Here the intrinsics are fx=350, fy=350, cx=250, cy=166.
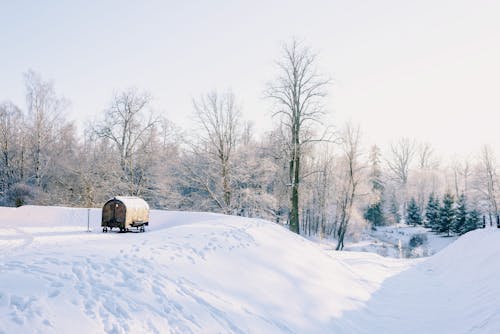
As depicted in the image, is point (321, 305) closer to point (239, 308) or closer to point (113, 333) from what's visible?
point (239, 308)

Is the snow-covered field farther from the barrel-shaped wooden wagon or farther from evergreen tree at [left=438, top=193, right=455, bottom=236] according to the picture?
evergreen tree at [left=438, top=193, right=455, bottom=236]

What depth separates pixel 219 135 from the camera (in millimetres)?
26266

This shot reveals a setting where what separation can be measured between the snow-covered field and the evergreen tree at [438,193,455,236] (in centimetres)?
3258

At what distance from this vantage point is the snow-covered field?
4.85 metres

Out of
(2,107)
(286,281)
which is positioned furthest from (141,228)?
(2,107)

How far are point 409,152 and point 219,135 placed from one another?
2279 inches

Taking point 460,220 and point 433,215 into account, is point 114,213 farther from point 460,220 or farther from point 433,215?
point 433,215

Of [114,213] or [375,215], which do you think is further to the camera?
[375,215]

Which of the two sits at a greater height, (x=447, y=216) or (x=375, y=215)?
(x=447, y=216)

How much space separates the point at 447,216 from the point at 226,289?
45430 millimetres

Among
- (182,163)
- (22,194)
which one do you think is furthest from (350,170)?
(22,194)

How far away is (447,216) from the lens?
44.7 m

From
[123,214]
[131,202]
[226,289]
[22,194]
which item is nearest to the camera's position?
[226,289]

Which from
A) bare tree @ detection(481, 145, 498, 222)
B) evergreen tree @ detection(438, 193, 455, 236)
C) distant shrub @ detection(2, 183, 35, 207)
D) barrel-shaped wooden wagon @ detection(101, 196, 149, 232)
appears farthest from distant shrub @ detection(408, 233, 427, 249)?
distant shrub @ detection(2, 183, 35, 207)
